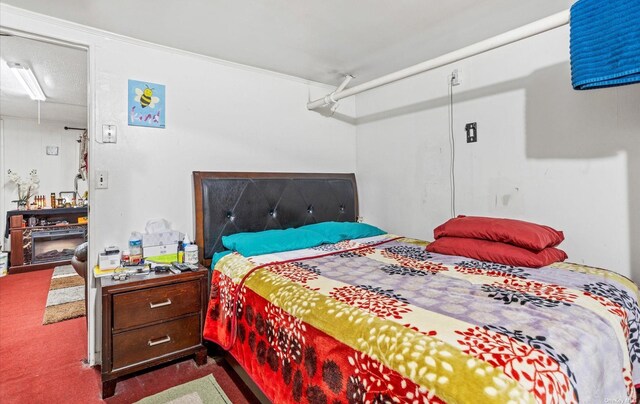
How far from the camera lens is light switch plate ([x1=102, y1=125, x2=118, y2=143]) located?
82.0 inches

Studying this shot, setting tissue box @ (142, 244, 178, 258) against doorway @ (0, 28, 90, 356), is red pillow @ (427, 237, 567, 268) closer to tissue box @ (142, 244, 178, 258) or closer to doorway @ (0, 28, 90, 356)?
tissue box @ (142, 244, 178, 258)

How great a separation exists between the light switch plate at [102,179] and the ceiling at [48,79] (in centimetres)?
87

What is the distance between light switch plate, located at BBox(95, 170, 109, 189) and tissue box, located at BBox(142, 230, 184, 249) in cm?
41

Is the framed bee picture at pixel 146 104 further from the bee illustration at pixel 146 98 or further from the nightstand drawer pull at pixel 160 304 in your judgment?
the nightstand drawer pull at pixel 160 304

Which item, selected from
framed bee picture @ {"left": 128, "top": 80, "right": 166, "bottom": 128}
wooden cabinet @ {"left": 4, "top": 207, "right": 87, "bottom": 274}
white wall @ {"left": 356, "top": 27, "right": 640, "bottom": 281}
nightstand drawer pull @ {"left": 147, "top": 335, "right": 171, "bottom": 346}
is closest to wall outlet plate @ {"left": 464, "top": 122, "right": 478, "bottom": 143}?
white wall @ {"left": 356, "top": 27, "right": 640, "bottom": 281}

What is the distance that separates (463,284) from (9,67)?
390 centimetres

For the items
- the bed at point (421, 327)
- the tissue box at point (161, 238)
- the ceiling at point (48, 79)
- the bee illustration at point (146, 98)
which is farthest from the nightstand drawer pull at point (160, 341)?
the ceiling at point (48, 79)

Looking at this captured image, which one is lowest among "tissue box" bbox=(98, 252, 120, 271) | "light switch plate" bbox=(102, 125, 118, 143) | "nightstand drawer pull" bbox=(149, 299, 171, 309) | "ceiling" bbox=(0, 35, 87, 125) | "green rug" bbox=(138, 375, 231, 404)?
"green rug" bbox=(138, 375, 231, 404)

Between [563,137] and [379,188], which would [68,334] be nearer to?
[379,188]

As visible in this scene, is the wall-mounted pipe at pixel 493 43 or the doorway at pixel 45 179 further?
the doorway at pixel 45 179

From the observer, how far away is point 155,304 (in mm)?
1869

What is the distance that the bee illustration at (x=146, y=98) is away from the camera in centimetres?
219

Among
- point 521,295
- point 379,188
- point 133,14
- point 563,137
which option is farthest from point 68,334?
point 563,137

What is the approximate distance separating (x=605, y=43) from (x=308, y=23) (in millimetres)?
1485
